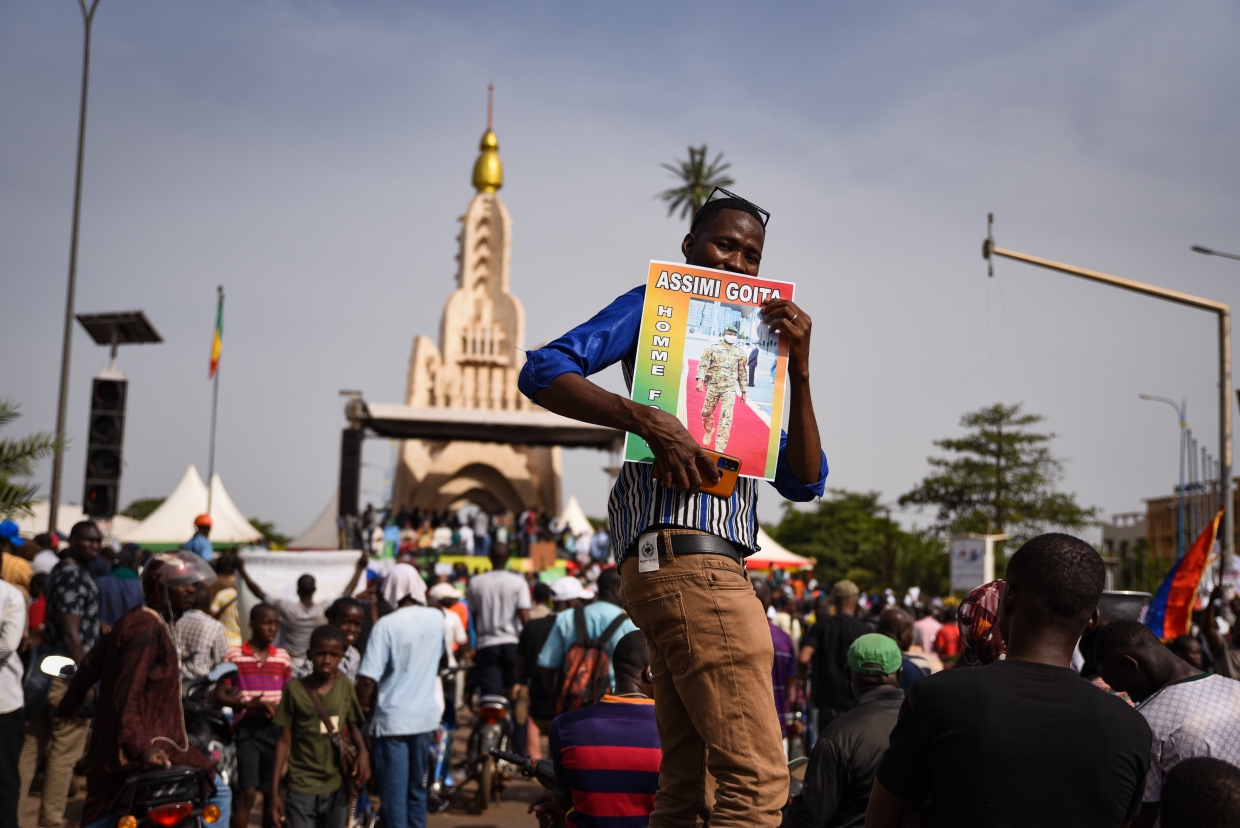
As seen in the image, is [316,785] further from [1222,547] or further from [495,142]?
[495,142]

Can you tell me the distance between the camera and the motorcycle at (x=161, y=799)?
530 cm

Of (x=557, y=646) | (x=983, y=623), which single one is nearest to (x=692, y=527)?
(x=983, y=623)

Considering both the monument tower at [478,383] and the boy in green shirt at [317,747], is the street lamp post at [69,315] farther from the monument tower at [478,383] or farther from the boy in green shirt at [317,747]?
the monument tower at [478,383]

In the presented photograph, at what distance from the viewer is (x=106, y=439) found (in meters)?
16.9

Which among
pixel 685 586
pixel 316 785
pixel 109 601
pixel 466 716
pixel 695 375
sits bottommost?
pixel 466 716

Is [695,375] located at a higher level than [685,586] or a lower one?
higher

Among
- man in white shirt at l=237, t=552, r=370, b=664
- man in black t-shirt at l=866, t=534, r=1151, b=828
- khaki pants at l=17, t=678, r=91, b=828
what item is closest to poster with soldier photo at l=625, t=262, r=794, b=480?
man in black t-shirt at l=866, t=534, r=1151, b=828

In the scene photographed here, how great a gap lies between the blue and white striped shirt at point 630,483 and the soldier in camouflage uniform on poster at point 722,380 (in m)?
0.16

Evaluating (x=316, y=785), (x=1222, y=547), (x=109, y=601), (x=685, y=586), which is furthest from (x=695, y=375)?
(x=1222, y=547)

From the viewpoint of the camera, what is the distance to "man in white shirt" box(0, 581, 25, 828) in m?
6.35

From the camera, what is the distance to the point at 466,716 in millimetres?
17406

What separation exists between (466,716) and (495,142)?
153 ft

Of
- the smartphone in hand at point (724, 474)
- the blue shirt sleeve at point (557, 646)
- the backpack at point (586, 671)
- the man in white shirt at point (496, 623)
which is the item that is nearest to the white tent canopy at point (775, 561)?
the man in white shirt at point (496, 623)

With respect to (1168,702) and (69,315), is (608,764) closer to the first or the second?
(1168,702)
